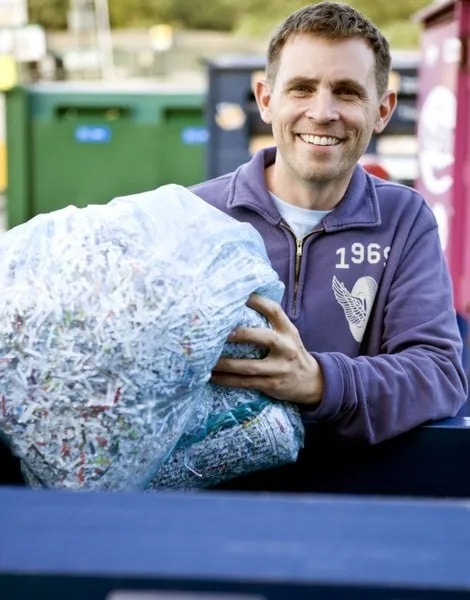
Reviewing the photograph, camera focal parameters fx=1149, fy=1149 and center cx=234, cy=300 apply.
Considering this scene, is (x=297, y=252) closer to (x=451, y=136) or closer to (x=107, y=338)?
(x=107, y=338)

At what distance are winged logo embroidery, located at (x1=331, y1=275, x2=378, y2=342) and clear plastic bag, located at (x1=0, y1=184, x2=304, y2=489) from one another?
56 cm

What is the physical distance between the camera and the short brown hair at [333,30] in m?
2.22

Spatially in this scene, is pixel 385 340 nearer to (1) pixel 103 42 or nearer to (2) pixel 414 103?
(2) pixel 414 103

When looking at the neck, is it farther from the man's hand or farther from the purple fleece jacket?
the man's hand

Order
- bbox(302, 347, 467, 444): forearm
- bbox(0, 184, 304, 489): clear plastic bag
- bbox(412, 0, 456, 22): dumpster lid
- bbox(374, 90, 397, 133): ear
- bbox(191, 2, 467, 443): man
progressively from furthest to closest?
bbox(412, 0, 456, 22): dumpster lid < bbox(374, 90, 397, 133): ear < bbox(191, 2, 467, 443): man < bbox(302, 347, 467, 444): forearm < bbox(0, 184, 304, 489): clear plastic bag

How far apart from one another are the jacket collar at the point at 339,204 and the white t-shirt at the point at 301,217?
2 cm

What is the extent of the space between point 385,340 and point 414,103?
576 cm

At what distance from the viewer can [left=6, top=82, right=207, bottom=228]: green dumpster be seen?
382 inches

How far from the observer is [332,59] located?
87.4 inches

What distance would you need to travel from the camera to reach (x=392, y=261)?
2268 millimetres

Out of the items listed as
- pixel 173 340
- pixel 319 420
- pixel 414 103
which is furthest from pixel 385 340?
pixel 414 103

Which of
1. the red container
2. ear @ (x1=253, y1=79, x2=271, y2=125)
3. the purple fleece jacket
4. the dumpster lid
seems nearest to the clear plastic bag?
the purple fleece jacket

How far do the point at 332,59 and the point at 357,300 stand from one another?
470 mm

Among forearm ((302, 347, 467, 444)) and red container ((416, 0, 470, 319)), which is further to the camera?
red container ((416, 0, 470, 319))
